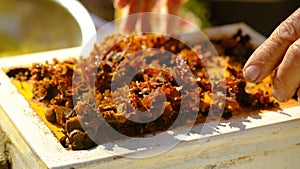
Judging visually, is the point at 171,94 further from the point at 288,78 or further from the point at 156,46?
the point at 156,46

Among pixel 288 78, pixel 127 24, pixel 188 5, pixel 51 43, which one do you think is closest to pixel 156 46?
pixel 127 24

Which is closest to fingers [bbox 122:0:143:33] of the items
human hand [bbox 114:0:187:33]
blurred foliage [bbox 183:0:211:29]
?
human hand [bbox 114:0:187:33]

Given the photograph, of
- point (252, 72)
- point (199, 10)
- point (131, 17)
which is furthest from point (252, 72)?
point (199, 10)

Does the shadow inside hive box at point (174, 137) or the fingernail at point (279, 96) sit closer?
the shadow inside hive box at point (174, 137)

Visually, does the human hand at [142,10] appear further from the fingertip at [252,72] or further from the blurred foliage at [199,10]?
the blurred foliage at [199,10]

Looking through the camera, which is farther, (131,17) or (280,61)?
(131,17)

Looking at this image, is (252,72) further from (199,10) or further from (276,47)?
(199,10)

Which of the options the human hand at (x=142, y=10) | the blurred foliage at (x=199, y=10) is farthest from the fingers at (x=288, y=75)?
the blurred foliage at (x=199, y=10)
